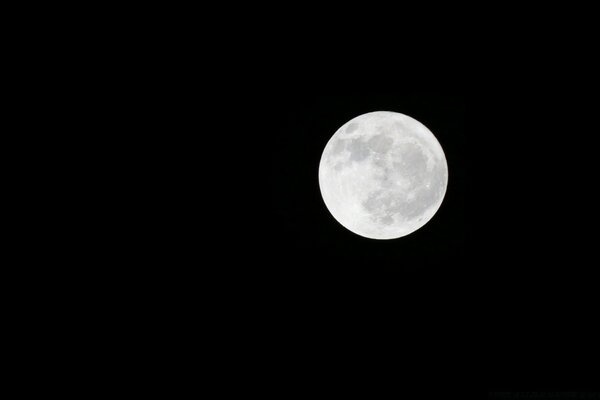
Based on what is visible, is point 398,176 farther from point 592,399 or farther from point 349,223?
point 592,399

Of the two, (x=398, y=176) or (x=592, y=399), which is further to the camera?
(x=592, y=399)

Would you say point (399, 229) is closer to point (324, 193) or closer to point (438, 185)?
point (438, 185)

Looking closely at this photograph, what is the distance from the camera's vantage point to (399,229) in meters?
3.09

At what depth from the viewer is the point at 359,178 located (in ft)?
9.56

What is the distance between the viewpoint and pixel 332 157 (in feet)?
10.2

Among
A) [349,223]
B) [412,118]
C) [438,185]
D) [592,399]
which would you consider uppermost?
[412,118]

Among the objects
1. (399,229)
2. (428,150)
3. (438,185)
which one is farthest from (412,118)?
(399,229)

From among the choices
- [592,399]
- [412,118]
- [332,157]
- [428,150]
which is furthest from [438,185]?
[592,399]

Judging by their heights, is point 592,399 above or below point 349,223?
below

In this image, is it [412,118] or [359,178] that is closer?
[359,178]

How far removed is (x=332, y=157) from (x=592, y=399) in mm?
2853

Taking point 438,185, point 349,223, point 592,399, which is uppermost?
point 438,185

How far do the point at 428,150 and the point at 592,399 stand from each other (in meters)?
2.44

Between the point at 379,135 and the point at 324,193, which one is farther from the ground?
the point at 379,135
